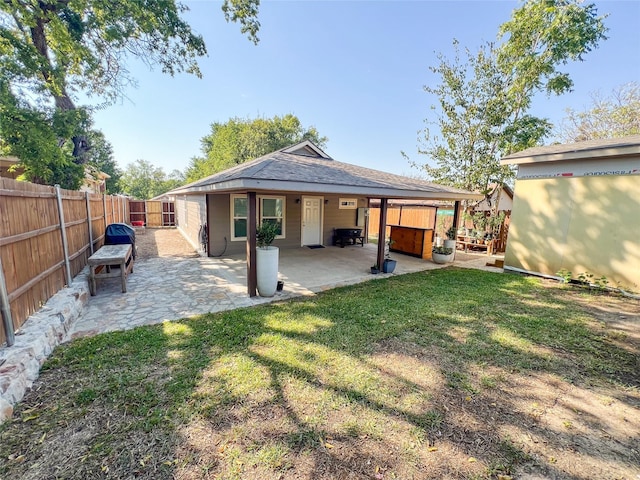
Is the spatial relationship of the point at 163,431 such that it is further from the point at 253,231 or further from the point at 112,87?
the point at 112,87

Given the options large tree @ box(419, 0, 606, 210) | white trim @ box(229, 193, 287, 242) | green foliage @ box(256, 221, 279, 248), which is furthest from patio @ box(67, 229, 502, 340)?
large tree @ box(419, 0, 606, 210)

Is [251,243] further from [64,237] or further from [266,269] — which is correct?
[64,237]

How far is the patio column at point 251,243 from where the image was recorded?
192 inches

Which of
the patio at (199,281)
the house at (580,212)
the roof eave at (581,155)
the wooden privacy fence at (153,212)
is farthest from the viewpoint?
the wooden privacy fence at (153,212)

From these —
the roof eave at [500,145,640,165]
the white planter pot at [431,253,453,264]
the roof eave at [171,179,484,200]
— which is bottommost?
the white planter pot at [431,253,453,264]

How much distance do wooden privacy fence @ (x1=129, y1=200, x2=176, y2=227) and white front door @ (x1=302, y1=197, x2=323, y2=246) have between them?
1391cm

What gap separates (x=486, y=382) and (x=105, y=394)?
12.2ft

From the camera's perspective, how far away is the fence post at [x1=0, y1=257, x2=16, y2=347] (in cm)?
258

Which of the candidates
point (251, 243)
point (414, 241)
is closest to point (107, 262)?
point (251, 243)

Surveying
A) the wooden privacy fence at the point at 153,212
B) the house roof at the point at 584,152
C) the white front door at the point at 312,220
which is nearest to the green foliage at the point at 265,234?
the white front door at the point at 312,220

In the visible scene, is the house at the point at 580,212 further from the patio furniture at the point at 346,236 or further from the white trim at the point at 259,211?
the white trim at the point at 259,211

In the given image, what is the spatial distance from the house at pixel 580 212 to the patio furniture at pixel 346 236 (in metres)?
5.19

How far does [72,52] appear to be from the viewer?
25.0ft

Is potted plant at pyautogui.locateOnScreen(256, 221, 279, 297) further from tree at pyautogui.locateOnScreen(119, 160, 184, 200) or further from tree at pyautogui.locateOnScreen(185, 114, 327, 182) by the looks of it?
tree at pyautogui.locateOnScreen(119, 160, 184, 200)
